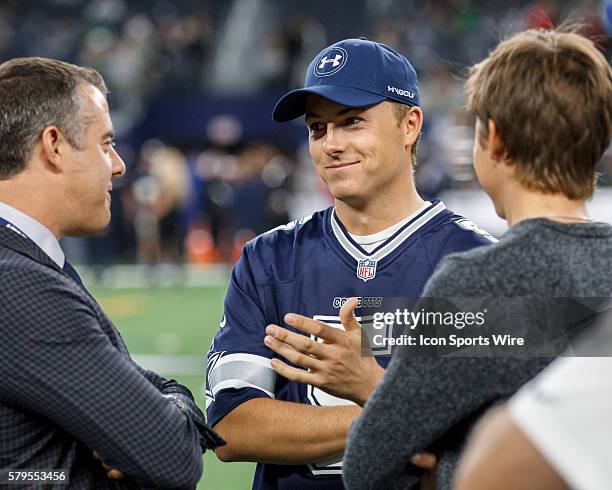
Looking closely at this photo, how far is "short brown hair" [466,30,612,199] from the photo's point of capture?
196 centimetres

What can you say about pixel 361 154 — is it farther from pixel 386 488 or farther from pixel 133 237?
pixel 133 237

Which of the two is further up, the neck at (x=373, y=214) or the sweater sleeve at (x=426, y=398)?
the neck at (x=373, y=214)

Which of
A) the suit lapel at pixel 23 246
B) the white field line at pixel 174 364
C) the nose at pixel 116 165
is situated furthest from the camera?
the white field line at pixel 174 364

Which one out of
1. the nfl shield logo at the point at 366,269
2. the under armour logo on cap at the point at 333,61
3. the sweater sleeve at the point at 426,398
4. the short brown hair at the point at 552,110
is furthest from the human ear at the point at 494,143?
the under armour logo on cap at the point at 333,61

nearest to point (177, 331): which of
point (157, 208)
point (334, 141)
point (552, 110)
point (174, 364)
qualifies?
point (174, 364)

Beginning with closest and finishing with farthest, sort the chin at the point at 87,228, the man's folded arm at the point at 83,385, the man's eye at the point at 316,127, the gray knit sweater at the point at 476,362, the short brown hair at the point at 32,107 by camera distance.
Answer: the gray knit sweater at the point at 476,362
the man's folded arm at the point at 83,385
the short brown hair at the point at 32,107
the chin at the point at 87,228
the man's eye at the point at 316,127

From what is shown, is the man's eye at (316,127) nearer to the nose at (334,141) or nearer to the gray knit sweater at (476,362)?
the nose at (334,141)

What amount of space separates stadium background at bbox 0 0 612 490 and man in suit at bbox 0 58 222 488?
1045 cm

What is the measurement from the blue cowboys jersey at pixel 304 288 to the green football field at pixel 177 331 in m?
3.06

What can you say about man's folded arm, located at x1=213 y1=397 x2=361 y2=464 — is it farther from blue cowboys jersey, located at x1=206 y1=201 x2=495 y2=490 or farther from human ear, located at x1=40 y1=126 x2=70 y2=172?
human ear, located at x1=40 y1=126 x2=70 y2=172

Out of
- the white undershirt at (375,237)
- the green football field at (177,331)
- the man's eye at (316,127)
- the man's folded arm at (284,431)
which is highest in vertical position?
the man's eye at (316,127)

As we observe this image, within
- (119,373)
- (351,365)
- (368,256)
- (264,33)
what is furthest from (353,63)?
(264,33)

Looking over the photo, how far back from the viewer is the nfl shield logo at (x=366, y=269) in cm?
300

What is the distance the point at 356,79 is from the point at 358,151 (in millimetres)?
215
